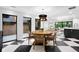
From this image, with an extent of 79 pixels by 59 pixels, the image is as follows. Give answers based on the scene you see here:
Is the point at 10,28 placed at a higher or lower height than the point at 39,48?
higher

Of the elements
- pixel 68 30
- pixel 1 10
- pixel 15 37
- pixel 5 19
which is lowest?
pixel 15 37

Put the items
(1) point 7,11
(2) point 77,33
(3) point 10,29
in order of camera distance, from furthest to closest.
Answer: (2) point 77,33 → (3) point 10,29 → (1) point 7,11

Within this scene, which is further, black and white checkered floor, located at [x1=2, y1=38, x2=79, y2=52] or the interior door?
the interior door

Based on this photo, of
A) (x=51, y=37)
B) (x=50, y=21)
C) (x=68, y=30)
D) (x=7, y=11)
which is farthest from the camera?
(x=50, y=21)

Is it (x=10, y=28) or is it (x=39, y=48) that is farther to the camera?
(x=10, y=28)

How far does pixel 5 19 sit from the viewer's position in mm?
5988

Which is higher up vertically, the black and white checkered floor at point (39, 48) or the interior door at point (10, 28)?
the interior door at point (10, 28)

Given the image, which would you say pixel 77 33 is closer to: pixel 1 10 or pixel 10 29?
pixel 10 29

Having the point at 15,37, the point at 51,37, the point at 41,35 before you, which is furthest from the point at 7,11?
the point at 51,37

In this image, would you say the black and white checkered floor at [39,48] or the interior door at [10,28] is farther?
the interior door at [10,28]

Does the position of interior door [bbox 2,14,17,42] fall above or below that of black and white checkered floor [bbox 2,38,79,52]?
above

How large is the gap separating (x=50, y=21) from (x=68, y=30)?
5152mm
